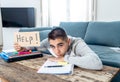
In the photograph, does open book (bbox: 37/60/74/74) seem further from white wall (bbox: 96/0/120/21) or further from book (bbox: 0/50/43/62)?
white wall (bbox: 96/0/120/21)

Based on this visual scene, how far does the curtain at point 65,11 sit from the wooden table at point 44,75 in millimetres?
2224

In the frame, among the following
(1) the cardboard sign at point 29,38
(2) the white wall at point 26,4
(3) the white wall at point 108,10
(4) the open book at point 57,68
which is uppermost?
(2) the white wall at point 26,4

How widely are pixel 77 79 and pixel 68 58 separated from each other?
0.27 meters

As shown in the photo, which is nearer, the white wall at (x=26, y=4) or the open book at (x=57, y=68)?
the open book at (x=57, y=68)

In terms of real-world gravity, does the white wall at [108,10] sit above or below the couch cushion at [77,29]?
above

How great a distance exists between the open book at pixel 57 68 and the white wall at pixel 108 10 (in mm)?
2051

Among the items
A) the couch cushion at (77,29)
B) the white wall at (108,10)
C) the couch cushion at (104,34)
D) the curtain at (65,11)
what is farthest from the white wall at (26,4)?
the couch cushion at (104,34)

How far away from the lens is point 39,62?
51.8 inches

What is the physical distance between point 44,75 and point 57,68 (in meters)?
0.13

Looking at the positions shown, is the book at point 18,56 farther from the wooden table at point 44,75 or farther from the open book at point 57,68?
the open book at point 57,68

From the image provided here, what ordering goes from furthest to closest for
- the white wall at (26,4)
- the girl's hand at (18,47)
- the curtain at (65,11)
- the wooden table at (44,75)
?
the white wall at (26,4) < the curtain at (65,11) < the girl's hand at (18,47) < the wooden table at (44,75)

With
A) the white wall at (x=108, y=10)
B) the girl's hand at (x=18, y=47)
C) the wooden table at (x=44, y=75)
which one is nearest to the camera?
the wooden table at (x=44, y=75)

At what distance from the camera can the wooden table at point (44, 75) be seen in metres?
0.94

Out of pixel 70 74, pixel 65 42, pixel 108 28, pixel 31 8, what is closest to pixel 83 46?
pixel 65 42
